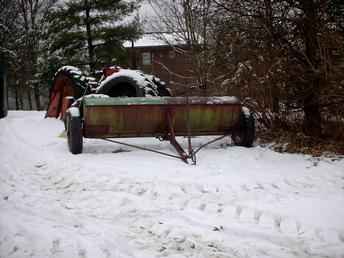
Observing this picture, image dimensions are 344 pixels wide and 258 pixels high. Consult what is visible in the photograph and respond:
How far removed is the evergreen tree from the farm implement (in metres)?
13.3

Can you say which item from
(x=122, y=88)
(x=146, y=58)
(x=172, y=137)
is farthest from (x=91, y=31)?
(x=172, y=137)

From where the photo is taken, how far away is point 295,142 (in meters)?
7.44

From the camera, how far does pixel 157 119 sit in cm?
721

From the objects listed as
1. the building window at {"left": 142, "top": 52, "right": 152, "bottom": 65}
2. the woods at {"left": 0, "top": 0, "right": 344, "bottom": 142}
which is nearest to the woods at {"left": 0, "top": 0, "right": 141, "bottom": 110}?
the woods at {"left": 0, "top": 0, "right": 344, "bottom": 142}

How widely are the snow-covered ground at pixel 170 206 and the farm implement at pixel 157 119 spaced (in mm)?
451

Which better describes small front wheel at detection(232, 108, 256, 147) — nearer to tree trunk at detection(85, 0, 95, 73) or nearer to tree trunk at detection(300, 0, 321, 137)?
tree trunk at detection(300, 0, 321, 137)

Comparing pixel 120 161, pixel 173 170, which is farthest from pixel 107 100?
pixel 173 170

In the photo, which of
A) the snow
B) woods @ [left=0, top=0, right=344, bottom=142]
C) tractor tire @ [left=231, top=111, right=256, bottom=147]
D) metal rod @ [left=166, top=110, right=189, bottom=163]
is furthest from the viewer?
tractor tire @ [left=231, top=111, right=256, bottom=147]

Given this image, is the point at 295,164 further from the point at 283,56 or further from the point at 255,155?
the point at 283,56

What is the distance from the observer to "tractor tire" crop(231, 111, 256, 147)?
741 centimetres

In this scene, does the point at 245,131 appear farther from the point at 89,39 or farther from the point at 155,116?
the point at 89,39

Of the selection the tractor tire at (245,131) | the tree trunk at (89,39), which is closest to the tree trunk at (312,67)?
the tractor tire at (245,131)

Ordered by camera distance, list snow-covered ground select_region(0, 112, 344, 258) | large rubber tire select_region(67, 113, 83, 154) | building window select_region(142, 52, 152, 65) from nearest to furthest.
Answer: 1. snow-covered ground select_region(0, 112, 344, 258)
2. large rubber tire select_region(67, 113, 83, 154)
3. building window select_region(142, 52, 152, 65)

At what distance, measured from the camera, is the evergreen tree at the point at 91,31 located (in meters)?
19.8
